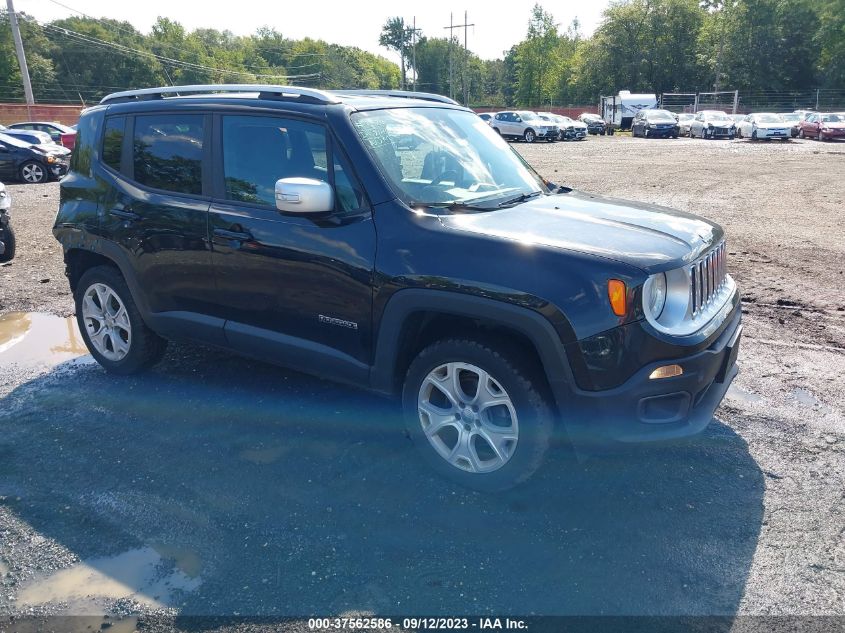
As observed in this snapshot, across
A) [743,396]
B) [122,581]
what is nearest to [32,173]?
[122,581]

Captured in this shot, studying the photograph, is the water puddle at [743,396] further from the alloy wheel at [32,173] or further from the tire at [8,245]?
the alloy wheel at [32,173]

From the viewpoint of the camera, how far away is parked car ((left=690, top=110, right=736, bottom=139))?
38500mm

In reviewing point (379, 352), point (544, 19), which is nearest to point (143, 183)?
point (379, 352)

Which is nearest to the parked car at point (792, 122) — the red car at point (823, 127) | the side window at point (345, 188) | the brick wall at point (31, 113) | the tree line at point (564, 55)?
the red car at point (823, 127)

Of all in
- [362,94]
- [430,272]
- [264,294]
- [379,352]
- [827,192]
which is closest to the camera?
[430,272]

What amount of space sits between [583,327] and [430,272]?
31.0 inches

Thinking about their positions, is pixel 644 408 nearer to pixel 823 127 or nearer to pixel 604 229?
pixel 604 229

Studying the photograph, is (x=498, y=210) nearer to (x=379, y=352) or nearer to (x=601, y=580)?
(x=379, y=352)

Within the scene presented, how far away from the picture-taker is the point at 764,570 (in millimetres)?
2902

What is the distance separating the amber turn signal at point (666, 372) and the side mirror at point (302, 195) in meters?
1.82

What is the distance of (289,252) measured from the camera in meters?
3.81

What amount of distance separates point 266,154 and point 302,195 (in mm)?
745

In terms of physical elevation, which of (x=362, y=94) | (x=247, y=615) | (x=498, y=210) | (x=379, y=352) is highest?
(x=362, y=94)

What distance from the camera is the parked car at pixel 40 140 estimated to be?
18.6 metres
